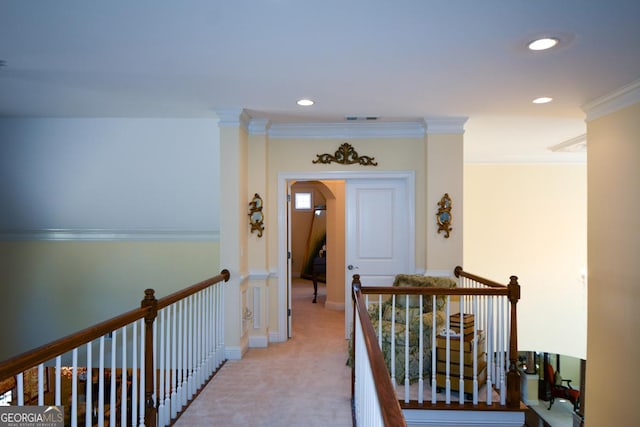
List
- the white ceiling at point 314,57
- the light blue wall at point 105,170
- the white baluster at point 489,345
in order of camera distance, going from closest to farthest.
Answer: the white ceiling at point 314,57 → the white baluster at point 489,345 → the light blue wall at point 105,170

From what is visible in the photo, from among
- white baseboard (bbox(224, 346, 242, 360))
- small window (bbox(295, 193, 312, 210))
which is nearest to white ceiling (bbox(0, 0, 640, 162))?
white baseboard (bbox(224, 346, 242, 360))

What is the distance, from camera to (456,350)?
10.8 feet

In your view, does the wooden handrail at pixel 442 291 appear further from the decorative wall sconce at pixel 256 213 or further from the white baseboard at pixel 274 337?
the white baseboard at pixel 274 337

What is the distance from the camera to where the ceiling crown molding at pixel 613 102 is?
3.27 metres

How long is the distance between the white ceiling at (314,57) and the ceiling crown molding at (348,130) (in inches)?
14.5

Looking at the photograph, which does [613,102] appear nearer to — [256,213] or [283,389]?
[256,213]

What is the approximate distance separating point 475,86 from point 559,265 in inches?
194

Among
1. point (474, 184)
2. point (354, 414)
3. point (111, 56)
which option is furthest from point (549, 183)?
point (111, 56)

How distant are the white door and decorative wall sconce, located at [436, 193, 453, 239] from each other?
1.44ft

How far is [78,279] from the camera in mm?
4980

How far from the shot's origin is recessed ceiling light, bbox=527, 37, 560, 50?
7.83ft

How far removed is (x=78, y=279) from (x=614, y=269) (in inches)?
228

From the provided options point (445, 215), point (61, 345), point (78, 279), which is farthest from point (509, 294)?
point (78, 279)

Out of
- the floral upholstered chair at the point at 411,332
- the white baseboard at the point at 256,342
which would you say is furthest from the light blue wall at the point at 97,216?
the floral upholstered chair at the point at 411,332
